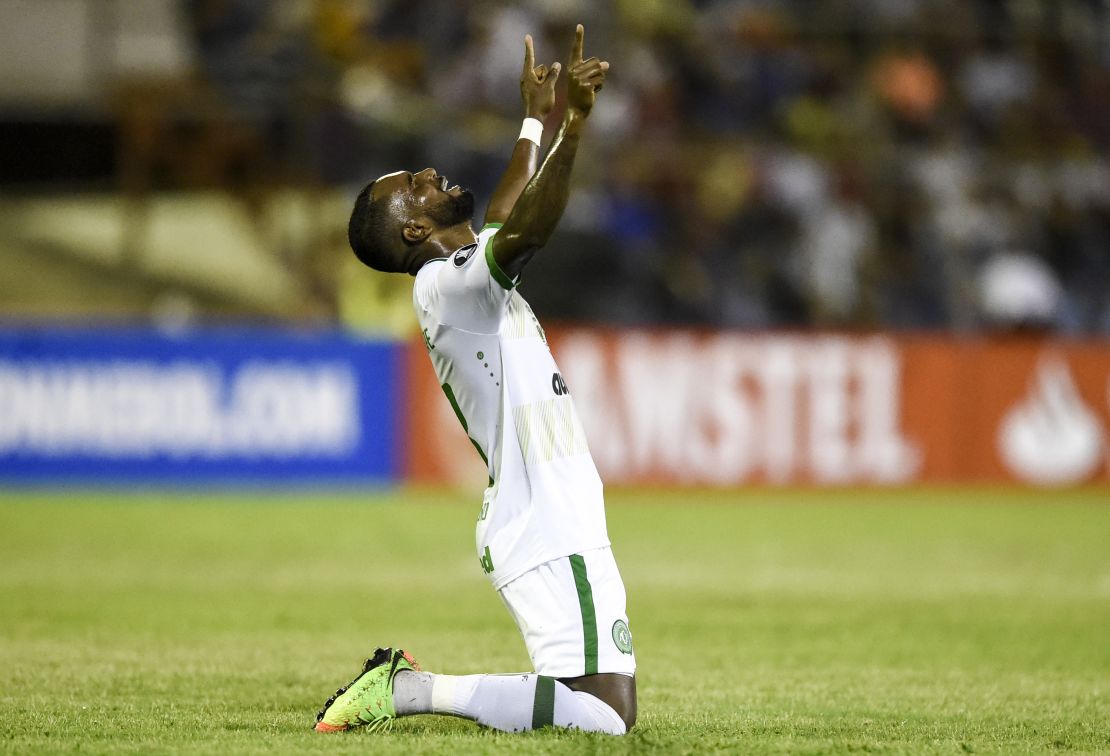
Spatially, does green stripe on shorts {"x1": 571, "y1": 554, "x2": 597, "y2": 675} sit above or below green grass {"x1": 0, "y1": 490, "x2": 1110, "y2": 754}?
above

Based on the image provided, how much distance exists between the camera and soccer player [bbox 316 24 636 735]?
16.7ft

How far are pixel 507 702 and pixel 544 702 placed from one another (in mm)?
143

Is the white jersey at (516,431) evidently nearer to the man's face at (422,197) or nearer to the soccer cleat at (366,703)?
the man's face at (422,197)

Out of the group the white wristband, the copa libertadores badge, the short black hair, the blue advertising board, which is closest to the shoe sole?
the copa libertadores badge

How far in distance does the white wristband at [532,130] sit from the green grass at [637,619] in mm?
2063

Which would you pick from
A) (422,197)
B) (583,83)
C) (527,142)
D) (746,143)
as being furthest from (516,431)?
(746,143)

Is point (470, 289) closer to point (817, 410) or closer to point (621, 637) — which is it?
point (621, 637)

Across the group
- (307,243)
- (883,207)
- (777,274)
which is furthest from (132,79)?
(883,207)

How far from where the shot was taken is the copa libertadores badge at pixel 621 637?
201 inches

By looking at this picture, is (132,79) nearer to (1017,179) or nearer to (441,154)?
(441,154)

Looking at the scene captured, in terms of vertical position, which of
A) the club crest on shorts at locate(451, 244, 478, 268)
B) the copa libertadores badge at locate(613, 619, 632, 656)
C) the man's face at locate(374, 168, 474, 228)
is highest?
the man's face at locate(374, 168, 474, 228)

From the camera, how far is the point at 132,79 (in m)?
16.8

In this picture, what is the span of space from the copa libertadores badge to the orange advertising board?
389 inches

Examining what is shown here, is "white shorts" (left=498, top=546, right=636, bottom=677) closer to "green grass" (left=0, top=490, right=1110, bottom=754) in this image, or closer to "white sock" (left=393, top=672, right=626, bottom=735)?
"white sock" (left=393, top=672, right=626, bottom=735)
